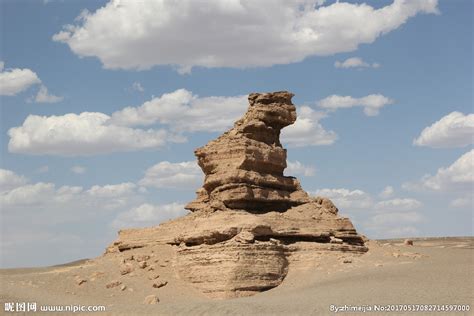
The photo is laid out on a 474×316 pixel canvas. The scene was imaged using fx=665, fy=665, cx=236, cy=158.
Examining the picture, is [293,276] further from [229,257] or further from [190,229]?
[190,229]

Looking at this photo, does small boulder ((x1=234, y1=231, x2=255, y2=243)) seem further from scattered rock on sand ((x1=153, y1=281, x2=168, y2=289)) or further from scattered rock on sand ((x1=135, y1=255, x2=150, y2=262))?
scattered rock on sand ((x1=135, y1=255, x2=150, y2=262))

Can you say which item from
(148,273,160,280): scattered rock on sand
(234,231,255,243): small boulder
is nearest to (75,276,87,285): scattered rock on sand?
(148,273,160,280): scattered rock on sand

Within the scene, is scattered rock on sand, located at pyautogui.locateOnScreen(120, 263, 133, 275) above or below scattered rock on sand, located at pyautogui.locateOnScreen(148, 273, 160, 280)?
above

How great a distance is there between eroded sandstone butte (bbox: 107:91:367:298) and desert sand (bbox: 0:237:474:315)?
79 centimetres

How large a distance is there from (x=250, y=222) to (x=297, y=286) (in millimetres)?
3889

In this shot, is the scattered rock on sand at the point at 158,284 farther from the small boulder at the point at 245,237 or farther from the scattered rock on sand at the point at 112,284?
the small boulder at the point at 245,237

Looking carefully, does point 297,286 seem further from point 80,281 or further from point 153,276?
point 80,281

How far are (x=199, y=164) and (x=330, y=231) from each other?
8482 mm

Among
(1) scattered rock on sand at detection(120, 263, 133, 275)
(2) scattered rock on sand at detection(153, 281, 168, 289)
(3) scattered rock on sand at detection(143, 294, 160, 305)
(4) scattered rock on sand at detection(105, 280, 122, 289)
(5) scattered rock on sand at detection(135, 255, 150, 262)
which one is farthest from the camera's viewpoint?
(5) scattered rock on sand at detection(135, 255, 150, 262)

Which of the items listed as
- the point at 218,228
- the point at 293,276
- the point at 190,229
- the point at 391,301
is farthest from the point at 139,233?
the point at 391,301

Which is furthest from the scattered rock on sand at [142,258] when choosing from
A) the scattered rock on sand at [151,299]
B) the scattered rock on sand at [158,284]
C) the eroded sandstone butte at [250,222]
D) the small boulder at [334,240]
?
the small boulder at [334,240]

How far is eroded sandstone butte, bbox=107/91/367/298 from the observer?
105 ft

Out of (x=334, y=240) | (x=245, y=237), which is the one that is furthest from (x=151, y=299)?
(x=334, y=240)

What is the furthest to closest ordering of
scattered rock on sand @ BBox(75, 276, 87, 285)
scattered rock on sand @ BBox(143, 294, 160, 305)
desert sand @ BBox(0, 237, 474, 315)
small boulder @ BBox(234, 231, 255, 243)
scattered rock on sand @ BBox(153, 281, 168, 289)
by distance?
scattered rock on sand @ BBox(75, 276, 87, 285) → scattered rock on sand @ BBox(153, 281, 168, 289) → small boulder @ BBox(234, 231, 255, 243) → scattered rock on sand @ BBox(143, 294, 160, 305) → desert sand @ BBox(0, 237, 474, 315)
